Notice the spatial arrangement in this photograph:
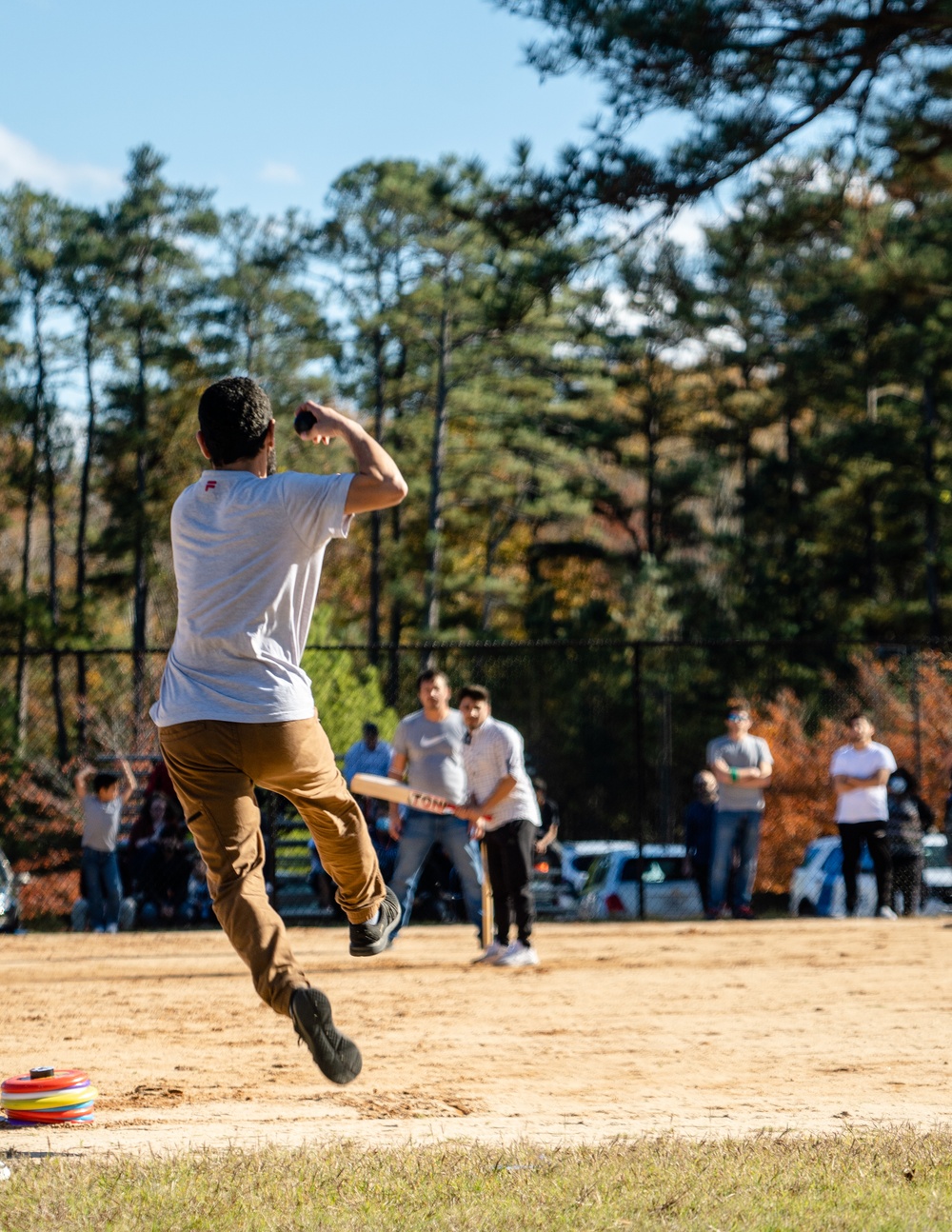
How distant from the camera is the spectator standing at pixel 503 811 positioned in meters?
10.7

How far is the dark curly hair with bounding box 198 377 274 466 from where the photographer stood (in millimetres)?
4941

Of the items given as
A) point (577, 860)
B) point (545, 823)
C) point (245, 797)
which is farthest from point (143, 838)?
point (245, 797)

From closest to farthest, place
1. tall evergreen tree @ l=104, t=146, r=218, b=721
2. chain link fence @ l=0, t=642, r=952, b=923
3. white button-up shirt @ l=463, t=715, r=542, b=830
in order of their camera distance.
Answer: white button-up shirt @ l=463, t=715, r=542, b=830 < chain link fence @ l=0, t=642, r=952, b=923 < tall evergreen tree @ l=104, t=146, r=218, b=721

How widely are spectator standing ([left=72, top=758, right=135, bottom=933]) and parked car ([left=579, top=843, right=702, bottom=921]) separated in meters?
5.59

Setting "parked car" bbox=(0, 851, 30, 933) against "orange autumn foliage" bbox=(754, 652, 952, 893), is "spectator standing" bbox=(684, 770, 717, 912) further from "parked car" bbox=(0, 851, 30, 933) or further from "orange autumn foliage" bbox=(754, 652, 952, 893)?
"orange autumn foliage" bbox=(754, 652, 952, 893)

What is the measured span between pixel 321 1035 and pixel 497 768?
5.94 metres

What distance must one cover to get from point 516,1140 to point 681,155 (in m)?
10.3

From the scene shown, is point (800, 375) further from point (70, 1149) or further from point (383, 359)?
point (70, 1149)

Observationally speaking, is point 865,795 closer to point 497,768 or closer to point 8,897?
point 497,768

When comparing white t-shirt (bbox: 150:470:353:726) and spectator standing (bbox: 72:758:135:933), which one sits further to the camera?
spectator standing (bbox: 72:758:135:933)

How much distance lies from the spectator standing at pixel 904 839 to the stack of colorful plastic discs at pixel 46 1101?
11140 mm

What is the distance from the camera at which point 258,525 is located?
4848 mm

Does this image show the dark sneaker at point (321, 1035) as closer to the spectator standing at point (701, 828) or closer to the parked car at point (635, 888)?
the spectator standing at point (701, 828)

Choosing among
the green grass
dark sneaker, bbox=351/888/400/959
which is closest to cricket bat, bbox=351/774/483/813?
dark sneaker, bbox=351/888/400/959
